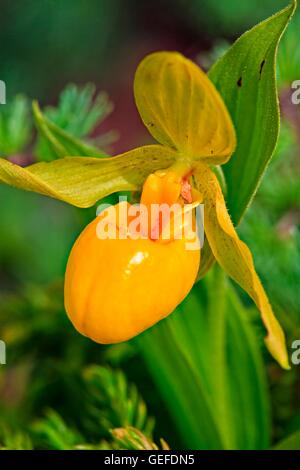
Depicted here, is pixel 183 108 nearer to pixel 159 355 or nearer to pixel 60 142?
pixel 60 142

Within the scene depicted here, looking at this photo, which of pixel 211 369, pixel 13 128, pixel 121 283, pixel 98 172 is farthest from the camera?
pixel 13 128

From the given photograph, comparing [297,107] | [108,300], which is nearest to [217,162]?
[108,300]

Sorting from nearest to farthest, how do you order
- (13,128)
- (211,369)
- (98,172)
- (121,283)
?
(121,283), (98,172), (211,369), (13,128)

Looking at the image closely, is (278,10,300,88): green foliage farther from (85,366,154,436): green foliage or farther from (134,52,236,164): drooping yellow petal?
(85,366,154,436): green foliage

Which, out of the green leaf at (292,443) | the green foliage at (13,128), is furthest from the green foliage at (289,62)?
the green leaf at (292,443)

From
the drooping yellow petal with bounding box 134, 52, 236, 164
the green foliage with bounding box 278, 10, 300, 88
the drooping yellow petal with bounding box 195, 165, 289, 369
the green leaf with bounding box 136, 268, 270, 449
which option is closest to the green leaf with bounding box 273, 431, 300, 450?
the green leaf with bounding box 136, 268, 270, 449

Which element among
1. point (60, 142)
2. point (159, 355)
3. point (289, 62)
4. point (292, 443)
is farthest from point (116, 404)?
point (289, 62)
